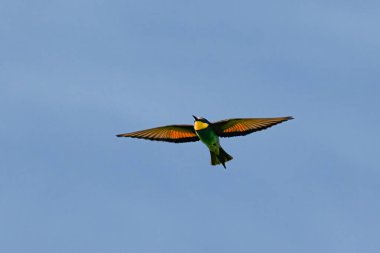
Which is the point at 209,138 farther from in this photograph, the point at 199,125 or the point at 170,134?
the point at 170,134

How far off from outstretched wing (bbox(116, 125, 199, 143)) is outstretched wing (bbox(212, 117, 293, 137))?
0.59m

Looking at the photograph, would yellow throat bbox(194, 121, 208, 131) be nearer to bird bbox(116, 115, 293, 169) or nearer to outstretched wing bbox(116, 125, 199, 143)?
bird bbox(116, 115, 293, 169)

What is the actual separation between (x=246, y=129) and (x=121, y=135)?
2.39m

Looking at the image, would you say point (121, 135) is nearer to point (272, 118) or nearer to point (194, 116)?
point (194, 116)

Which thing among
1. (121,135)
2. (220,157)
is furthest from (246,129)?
(121,135)

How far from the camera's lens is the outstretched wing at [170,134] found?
21438mm

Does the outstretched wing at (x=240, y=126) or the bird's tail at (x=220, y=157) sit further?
the bird's tail at (x=220, y=157)

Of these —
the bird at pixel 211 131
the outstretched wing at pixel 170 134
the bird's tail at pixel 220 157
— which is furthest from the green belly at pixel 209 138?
the outstretched wing at pixel 170 134

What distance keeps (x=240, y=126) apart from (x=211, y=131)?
0.59 m

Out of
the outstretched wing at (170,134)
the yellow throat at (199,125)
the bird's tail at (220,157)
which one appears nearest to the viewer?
the yellow throat at (199,125)

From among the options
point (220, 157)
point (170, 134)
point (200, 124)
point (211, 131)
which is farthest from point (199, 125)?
point (170, 134)

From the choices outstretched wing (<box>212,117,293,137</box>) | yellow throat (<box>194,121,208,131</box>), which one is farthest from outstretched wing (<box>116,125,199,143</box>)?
outstretched wing (<box>212,117,293,137</box>)

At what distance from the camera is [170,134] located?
2170cm

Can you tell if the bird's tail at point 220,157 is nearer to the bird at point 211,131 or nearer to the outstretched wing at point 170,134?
the bird at point 211,131
